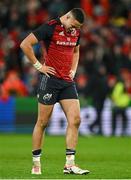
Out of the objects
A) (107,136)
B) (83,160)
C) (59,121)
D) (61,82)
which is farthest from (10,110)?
(61,82)

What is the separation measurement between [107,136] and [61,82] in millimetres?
12317

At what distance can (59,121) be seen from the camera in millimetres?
24141

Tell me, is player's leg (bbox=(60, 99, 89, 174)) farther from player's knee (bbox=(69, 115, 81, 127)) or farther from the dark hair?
the dark hair

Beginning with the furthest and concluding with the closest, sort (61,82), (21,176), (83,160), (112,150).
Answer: (112,150) < (83,160) < (61,82) < (21,176)

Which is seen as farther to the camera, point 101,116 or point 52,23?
point 101,116

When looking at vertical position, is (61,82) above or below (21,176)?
above

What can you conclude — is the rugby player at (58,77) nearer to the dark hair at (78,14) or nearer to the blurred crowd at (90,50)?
the dark hair at (78,14)

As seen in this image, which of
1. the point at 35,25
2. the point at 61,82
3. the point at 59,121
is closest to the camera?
the point at 61,82

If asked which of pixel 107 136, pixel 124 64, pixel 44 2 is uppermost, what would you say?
pixel 44 2

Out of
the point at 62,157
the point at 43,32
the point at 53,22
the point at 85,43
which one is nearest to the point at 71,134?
the point at 43,32

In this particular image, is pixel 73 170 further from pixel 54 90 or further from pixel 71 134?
pixel 54 90

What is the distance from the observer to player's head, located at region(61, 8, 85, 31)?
11680 millimetres

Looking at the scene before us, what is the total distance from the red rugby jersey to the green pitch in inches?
62.8

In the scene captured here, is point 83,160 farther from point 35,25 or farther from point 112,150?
point 35,25
